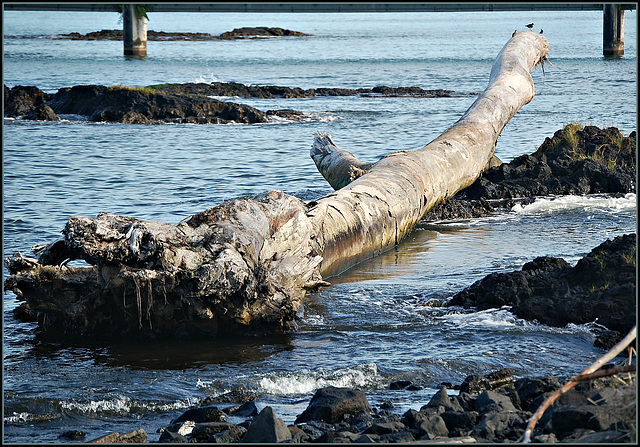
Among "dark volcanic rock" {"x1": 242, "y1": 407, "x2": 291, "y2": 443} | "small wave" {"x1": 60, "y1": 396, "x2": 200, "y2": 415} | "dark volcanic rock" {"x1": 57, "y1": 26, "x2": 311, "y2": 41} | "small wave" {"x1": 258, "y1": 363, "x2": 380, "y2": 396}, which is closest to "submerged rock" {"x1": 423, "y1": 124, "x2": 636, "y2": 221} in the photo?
"small wave" {"x1": 258, "y1": 363, "x2": 380, "y2": 396}

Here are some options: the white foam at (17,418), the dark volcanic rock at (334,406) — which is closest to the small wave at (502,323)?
the dark volcanic rock at (334,406)

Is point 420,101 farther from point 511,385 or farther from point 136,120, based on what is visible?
point 511,385

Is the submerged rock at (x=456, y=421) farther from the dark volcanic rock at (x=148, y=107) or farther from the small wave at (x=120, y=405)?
the dark volcanic rock at (x=148, y=107)

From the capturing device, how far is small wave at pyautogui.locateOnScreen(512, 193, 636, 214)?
10.7 m

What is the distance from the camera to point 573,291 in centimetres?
645

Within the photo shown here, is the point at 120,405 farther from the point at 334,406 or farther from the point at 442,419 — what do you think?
the point at 442,419

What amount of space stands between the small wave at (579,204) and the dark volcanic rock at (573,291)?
12.9 ft

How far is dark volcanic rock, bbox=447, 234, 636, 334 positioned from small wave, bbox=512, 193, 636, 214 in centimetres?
394

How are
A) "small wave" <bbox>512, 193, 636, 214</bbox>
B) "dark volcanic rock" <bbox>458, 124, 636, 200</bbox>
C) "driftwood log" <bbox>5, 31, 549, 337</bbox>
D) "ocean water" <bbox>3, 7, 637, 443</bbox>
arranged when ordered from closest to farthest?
"ocean water" <bbox>3, 7, 637, 443</bbox>, "driftwood log" <bbox>5, 31, 549, 337</bbox>, "small wave" <bbox>512, 193, 636, 214</bbox>, "dark volcanic rock" <bbox>458, 124, 636, 200</bbox>

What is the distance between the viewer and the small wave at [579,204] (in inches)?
421

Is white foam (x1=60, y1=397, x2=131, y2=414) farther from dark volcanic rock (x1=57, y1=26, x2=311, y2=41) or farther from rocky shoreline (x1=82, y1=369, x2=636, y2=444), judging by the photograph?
dark volcanic rock (x1=57, y1=26, x2=311, y2=41)

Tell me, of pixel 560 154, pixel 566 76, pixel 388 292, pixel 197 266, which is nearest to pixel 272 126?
pixel 560 154

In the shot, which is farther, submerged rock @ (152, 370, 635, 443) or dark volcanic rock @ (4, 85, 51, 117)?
dark volcanic rock @ (4, 85, 51, 117)

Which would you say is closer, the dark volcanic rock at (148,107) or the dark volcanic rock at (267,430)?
the dark volcanic rock at (267,430)
